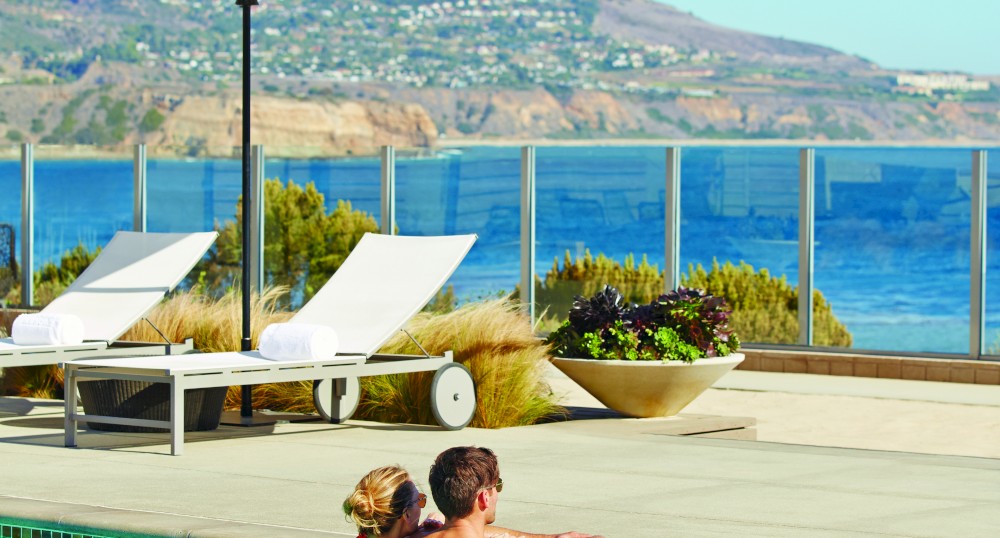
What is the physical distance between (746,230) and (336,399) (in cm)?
554

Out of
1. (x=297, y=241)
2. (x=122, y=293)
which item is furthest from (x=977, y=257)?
(x=122, y=293)

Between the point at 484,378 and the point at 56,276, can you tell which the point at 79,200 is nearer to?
the point at 56,276

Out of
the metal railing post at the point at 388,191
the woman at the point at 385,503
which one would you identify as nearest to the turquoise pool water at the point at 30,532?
the woman at the point at 385,503

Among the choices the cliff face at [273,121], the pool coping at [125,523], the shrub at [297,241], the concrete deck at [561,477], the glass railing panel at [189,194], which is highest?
the cliff face at [273,121]

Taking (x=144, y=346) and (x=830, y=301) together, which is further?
(x=830, y=301)

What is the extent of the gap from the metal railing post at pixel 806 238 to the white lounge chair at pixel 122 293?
A: 5431 millimetres

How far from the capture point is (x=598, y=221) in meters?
14.0

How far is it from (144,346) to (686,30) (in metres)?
98.4

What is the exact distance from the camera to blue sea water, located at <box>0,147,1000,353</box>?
12805mm

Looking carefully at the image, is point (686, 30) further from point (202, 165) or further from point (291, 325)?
point (291, 325)

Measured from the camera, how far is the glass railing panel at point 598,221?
1359cm

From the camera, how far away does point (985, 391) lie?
38.6ft

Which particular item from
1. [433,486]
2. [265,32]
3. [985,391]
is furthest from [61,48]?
[433,486]

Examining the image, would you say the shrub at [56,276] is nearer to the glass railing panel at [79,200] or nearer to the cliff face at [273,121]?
the glass railing panel at [79,200]
